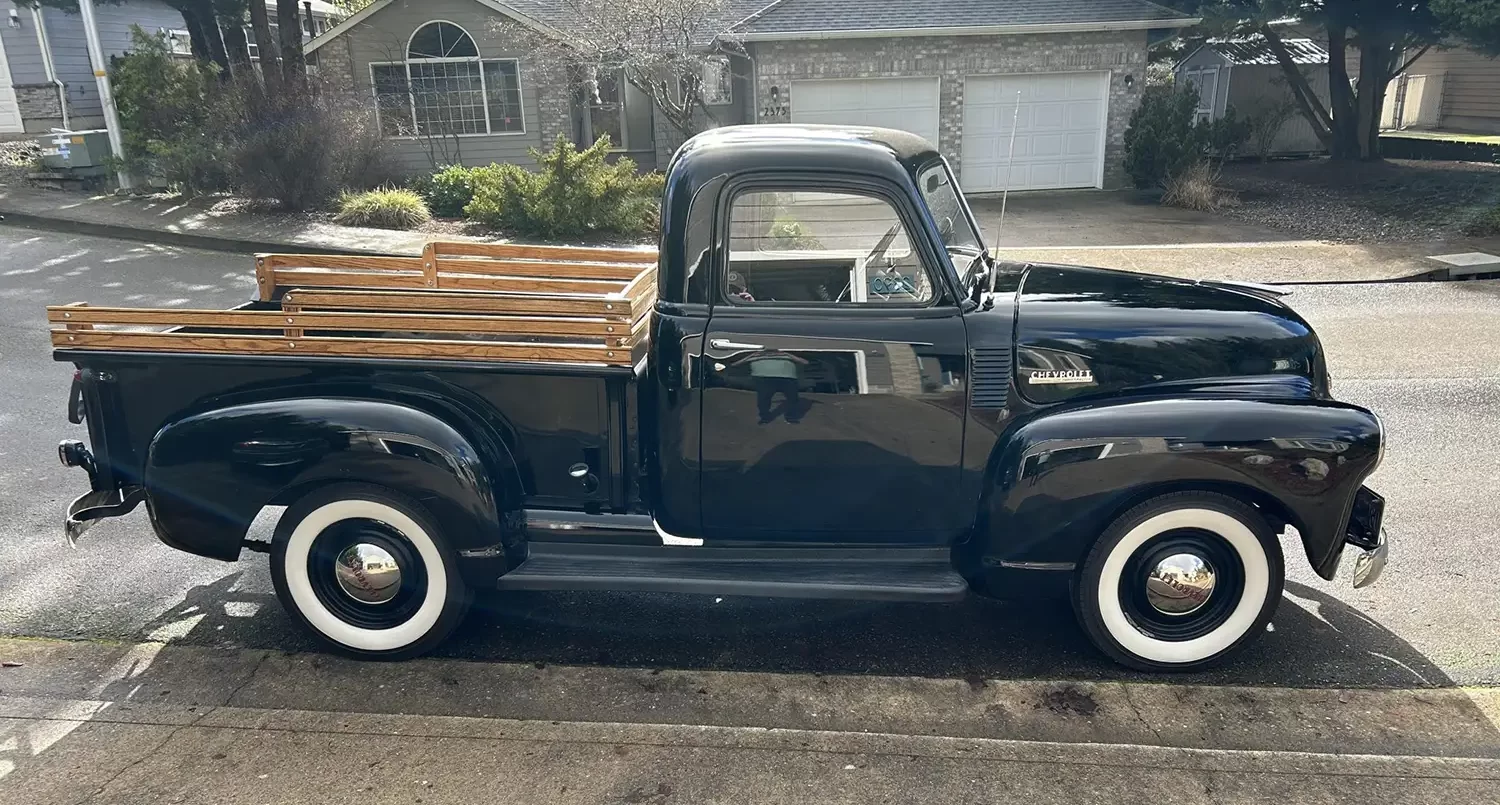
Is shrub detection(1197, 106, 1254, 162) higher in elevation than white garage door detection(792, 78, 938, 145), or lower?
lower

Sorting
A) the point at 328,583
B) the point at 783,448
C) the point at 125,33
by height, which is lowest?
the point at 328,583

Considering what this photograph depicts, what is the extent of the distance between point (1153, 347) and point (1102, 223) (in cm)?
1252

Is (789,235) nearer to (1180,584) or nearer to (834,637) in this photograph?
(834,637)

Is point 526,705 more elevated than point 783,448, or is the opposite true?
point 783,448

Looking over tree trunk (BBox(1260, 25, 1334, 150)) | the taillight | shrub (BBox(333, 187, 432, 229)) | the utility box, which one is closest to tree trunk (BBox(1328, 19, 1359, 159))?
tree trunk (BBox(1260, 25, 1334, 150))

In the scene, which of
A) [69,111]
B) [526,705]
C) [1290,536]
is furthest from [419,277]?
[69,111]

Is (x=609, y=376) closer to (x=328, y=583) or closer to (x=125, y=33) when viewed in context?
(x=328, y=583)

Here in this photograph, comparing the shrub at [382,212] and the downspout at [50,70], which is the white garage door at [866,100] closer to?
the shrub at [382,212]

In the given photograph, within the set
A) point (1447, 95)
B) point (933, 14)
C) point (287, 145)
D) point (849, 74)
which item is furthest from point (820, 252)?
point (1447, 95)

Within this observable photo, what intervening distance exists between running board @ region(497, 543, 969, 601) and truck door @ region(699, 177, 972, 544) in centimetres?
11

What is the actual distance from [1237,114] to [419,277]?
918 inches

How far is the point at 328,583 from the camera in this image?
396 centimetres

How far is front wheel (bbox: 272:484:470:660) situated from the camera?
3.84 metres

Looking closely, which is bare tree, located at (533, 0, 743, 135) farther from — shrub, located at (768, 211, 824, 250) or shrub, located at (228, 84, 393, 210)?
shrub, located at (768, 211, 824, 250)
